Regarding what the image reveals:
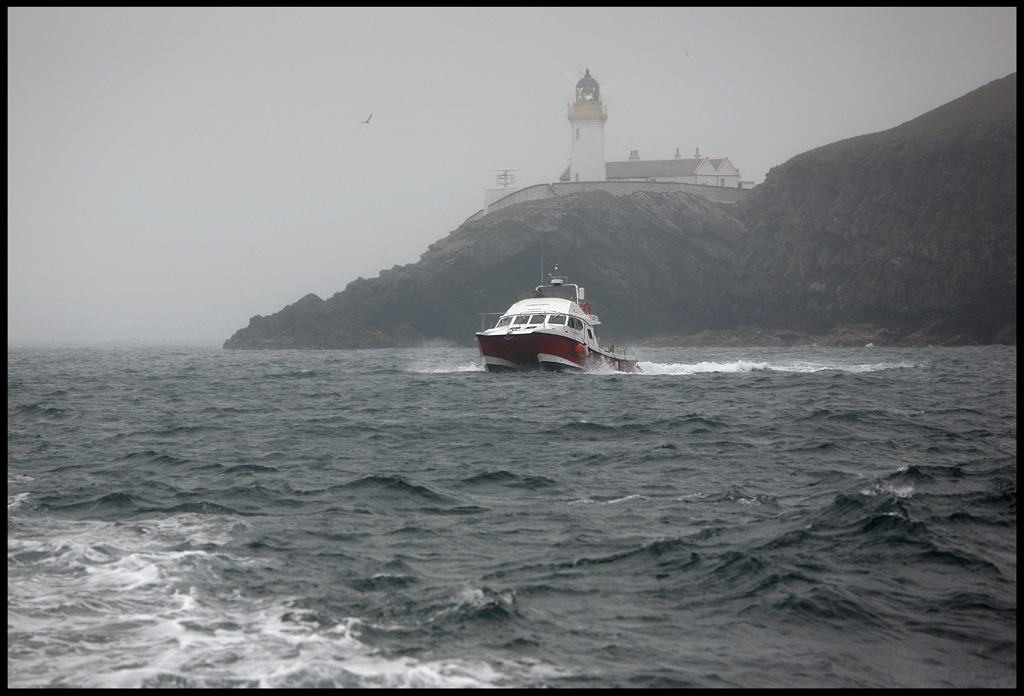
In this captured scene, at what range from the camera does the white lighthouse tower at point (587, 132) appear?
11756cm

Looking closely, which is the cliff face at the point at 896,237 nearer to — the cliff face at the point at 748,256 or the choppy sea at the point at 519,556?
the cliff face at the point at 748,256

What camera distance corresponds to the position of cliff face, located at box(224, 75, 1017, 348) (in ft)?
338

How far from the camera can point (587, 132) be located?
390ft

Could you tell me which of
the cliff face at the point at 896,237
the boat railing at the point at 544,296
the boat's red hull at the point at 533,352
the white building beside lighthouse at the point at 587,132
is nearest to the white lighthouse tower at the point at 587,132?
the white building beside lighthouse at the point at 587,132

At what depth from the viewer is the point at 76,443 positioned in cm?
2067

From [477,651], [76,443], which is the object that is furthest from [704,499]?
[76,443]

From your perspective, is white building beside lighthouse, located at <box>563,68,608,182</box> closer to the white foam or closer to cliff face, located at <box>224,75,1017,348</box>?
cliff face, located at <box>224,75,1017,348</box>

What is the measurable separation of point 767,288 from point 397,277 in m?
48.3

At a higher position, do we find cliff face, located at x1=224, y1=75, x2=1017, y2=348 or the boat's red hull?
cliff face, located at x1=224, y1=75, x2=1017, y2=348

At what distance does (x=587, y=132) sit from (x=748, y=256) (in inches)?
1120

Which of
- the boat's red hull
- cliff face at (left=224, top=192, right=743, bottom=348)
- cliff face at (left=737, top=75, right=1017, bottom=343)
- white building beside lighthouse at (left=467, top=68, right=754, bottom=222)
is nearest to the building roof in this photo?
white building beside lighthouse at (left=467, top=68, right=754, bottom=222)

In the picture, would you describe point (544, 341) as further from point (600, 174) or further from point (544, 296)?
point (600, 174)

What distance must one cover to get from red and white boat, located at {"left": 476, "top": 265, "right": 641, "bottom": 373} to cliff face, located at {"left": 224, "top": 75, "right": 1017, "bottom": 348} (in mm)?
62533

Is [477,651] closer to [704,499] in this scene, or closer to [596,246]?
[704,499]
